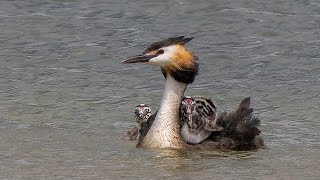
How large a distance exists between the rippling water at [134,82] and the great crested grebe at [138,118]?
0.76 feet

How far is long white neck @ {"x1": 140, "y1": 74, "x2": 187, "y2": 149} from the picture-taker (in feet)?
44.8

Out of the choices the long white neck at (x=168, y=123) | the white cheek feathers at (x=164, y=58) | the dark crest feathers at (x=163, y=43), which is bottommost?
the long white neck at (x=168, y=123)

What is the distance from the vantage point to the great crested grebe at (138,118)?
14.3m

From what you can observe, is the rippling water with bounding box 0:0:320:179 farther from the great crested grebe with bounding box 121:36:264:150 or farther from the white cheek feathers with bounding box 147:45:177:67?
the white cheek feathers with bounding box 147:45:177:67

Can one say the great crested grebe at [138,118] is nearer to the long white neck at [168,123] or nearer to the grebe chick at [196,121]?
the long white neck at [168,123]

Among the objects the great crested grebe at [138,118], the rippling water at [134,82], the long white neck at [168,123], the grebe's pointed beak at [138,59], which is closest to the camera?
the rippling water at [134,82]

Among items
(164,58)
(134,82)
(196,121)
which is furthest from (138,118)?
(134,82)

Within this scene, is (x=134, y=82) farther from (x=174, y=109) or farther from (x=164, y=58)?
(x=164, y=58)

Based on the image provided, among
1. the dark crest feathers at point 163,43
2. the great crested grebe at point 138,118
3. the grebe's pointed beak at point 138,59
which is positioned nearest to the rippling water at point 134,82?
the great crested grebe at point 138,118

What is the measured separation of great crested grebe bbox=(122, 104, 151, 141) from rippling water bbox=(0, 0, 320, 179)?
23 cm

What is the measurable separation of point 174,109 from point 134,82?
3.57 m

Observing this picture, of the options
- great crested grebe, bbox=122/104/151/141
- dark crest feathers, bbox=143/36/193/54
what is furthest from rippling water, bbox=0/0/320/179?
dark crest feathers, bbox=143/36/193/54

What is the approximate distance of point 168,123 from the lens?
45.1 ft

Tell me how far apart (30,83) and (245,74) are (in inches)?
Result: 138
